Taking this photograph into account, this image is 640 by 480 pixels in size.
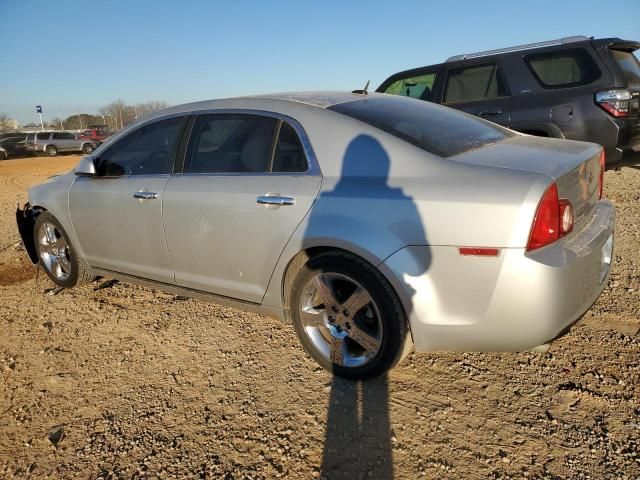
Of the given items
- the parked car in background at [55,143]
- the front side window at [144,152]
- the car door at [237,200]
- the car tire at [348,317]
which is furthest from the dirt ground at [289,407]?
the parked car in background at [55,143]

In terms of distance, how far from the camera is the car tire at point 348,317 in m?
2.39

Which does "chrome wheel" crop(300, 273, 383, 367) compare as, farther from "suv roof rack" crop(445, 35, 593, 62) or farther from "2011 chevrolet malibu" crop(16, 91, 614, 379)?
"suv roof rack" crop(445, 35, 593, 62)

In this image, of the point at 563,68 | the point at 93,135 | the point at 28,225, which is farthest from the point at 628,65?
the point at 93,135

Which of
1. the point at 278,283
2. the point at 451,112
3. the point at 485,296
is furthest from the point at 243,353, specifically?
the point at 451,112

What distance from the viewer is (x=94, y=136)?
28344 mm

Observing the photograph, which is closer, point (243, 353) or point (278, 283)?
point (278, 283)

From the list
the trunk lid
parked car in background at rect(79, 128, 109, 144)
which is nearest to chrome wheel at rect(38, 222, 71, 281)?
the trunk lid

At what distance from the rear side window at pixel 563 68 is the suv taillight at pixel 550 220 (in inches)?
160

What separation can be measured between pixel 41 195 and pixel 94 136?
27.4 m

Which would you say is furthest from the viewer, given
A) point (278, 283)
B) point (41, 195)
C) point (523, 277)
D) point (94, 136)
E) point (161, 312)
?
point (94, 136)

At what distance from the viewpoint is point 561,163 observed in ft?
7.36

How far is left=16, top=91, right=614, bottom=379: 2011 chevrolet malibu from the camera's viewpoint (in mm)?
2076

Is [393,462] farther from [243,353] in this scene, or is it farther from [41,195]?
[41,195]

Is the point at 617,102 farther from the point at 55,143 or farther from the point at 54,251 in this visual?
the point at 55,143
